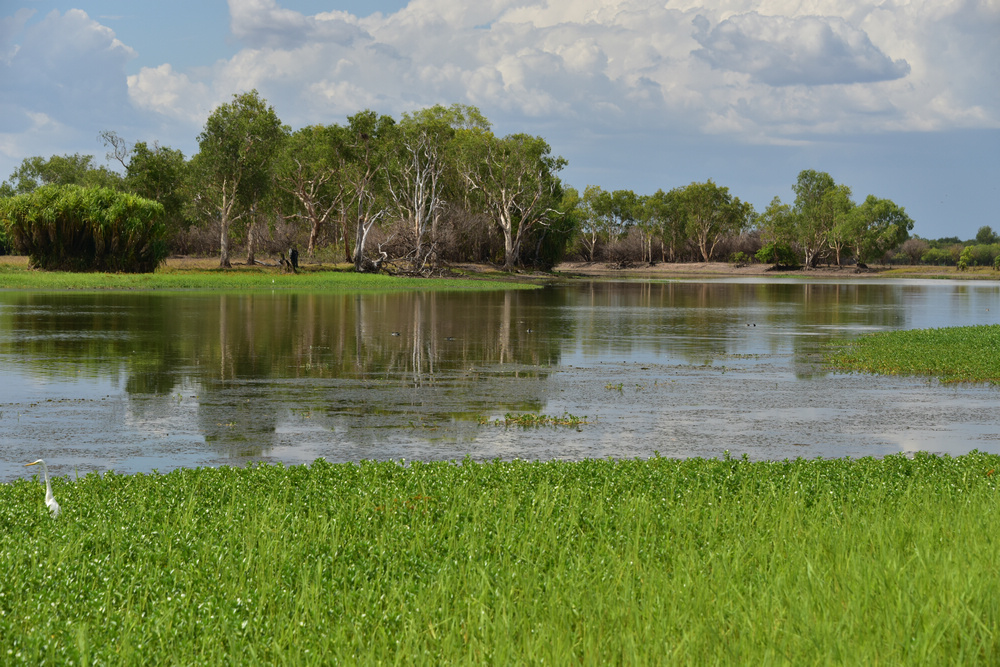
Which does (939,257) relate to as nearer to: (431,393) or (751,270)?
(751,270)

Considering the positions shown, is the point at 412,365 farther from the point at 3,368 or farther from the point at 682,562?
the point at 682,562

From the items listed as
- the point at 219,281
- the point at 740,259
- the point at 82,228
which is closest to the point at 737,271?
the point at 740,259

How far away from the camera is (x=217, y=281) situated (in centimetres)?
6481

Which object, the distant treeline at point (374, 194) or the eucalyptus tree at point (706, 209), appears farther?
the eucalyptus tree at point (706, 209)

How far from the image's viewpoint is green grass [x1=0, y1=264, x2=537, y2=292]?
60750mm

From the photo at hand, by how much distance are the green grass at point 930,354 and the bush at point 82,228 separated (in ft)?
179

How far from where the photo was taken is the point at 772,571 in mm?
7359

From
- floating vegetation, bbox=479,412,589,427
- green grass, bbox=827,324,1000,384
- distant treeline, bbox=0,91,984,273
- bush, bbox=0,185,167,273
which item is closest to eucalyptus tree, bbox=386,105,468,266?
distant treeline, bbox=0,91,984,273

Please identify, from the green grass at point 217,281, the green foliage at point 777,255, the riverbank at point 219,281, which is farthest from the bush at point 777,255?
the riverbank at point 219,281

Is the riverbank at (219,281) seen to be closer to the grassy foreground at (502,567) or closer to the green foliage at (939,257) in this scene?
the grassy foreground at (502,567)

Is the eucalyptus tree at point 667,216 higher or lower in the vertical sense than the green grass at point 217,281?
higher

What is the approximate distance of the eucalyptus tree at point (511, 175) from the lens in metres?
95.9

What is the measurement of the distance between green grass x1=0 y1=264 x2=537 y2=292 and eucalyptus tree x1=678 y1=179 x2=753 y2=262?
81.5 m

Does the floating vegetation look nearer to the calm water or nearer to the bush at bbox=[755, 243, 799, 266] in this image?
the calm water
